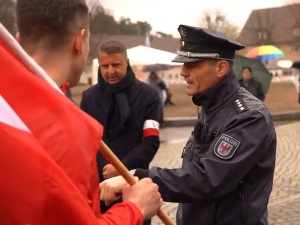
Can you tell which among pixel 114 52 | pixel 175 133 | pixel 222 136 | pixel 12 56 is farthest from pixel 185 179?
pixel 175 133

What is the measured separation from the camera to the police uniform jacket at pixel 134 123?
386 cm

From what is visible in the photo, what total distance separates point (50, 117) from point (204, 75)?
130 centimetres

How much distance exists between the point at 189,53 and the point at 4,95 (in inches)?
54.2

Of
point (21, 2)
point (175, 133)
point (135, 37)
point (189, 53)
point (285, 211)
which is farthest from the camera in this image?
point (135, 37)

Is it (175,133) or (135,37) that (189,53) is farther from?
(135,37)

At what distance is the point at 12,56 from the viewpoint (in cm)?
147

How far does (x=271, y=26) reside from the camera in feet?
293

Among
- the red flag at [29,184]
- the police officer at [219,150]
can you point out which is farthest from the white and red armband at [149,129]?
the red flag at [29,184]

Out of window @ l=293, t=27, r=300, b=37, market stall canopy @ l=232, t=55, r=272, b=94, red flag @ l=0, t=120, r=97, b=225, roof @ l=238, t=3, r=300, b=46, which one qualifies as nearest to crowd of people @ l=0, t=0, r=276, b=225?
red flag @ l=0, t=120, r=97, b=225

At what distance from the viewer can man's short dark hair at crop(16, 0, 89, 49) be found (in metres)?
1.67

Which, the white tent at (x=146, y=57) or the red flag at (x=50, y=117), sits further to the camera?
the white tent at (x=146, y=57)

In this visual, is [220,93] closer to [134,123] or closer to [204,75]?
[204,75]

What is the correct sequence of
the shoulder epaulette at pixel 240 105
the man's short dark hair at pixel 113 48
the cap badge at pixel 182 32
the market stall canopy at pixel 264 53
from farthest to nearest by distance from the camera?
1. the market stall canopy at pixel 264 53
2. the man's short dark hair at pixel 113 48
3. the cap badge at pixel 182 32
4. the shoulder epaulette at pixel 240 105

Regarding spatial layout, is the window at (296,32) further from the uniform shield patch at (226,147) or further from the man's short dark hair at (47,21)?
the man's short dark hair at (47,21)
